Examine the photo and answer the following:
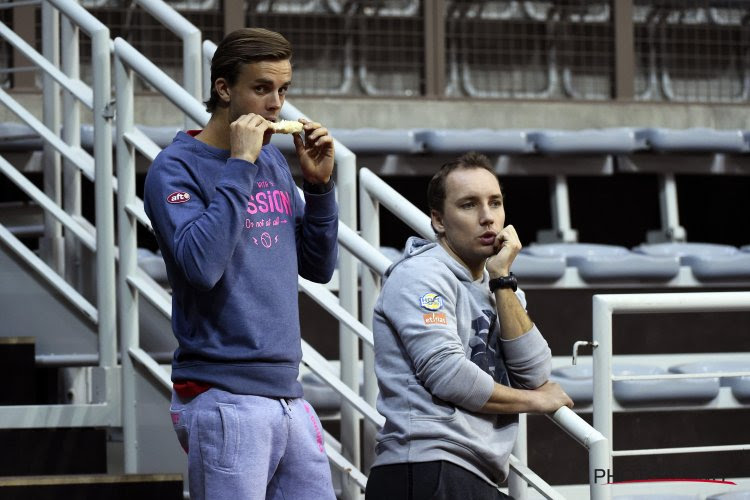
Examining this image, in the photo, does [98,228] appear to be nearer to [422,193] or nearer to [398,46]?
[422,193]

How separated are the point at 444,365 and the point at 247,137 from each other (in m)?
0.43

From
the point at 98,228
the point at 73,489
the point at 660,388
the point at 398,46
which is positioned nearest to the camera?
the point at 73,489

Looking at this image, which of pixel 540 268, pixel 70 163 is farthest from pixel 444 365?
pixel 540 268

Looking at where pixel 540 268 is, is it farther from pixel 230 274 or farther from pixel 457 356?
pixel 230 274

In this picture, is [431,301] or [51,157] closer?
[431,301]

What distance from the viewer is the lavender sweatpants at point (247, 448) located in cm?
167

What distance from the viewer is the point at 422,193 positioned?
510 centimetres

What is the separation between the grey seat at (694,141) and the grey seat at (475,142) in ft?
1.74

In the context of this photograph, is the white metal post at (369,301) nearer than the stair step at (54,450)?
Yes

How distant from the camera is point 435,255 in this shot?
189cm

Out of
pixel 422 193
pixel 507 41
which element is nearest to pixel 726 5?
pixel 507 41

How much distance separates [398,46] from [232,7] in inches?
36.9

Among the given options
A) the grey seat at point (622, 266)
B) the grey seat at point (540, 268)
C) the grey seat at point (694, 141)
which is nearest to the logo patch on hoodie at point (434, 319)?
the grey seat at point (540, 268)

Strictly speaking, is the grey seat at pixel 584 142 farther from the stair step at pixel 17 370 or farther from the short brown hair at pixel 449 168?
the short brown hair at pixel 449 168
